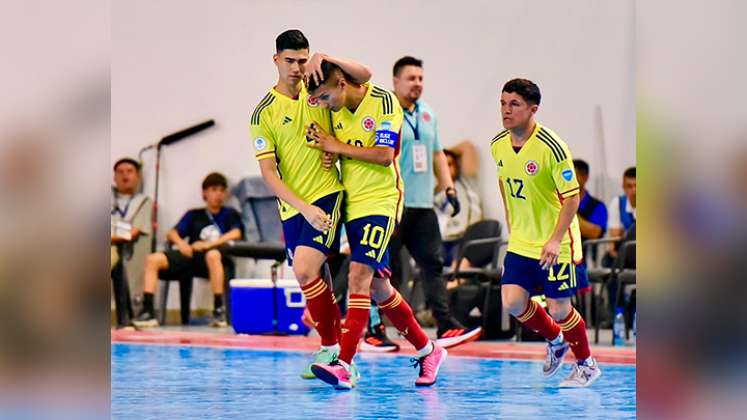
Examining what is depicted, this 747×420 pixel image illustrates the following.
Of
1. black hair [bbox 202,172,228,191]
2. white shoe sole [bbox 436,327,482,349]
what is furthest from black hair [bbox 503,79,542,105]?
black hair [bbox 202,172,228,191]

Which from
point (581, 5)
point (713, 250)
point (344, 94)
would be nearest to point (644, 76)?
point (713, 250)

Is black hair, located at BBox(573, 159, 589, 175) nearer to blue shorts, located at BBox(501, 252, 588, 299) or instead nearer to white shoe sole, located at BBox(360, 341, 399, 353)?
white shoe sole, located at BBox(360, 341, 399, 353)

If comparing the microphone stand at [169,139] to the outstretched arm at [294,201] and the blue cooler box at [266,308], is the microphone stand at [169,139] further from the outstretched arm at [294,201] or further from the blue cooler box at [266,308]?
the outstretched arm at [294,201]

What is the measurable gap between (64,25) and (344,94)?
4.02 metres

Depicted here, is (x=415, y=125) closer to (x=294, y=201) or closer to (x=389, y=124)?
(x=389, y=124)

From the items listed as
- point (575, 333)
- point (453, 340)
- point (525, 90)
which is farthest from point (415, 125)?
point (575, 333)

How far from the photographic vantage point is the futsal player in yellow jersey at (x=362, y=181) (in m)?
6.11

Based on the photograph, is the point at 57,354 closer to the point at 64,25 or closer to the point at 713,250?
the point at 64,25

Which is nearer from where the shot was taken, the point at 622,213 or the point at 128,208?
the point at 622,213

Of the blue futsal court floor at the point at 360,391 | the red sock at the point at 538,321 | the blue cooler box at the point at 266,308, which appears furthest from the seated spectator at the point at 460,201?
the red sock at the point at 538,321

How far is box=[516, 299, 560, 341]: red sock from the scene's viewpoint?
6496mm

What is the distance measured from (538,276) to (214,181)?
228 inches

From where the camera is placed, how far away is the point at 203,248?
11.3 m

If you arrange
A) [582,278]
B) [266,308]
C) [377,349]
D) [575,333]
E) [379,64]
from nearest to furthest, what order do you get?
[575,333]
[582,278]
[377,349]
[266,308]
[379,64]
